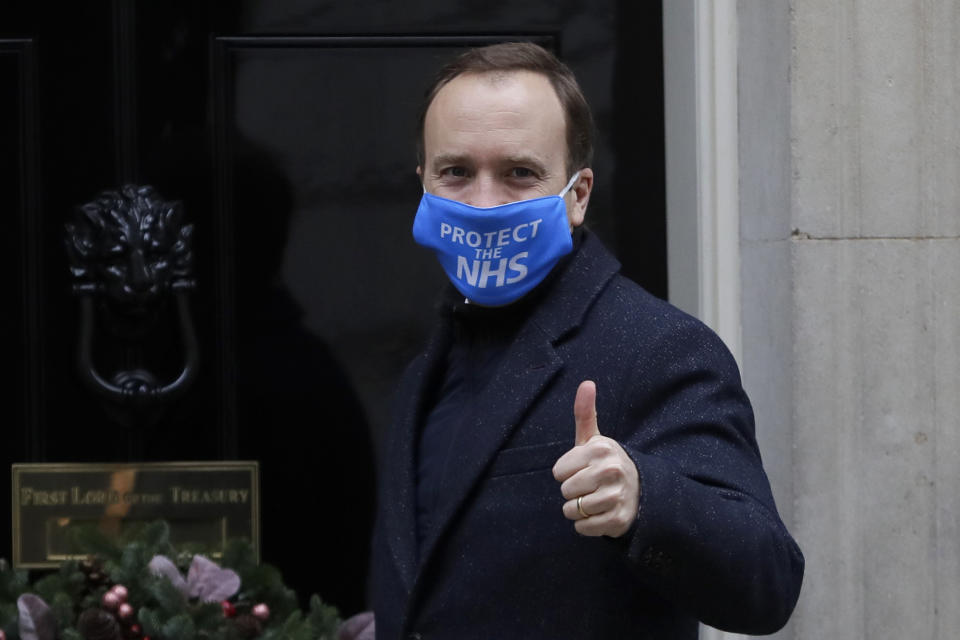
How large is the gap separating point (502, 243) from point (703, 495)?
431mm

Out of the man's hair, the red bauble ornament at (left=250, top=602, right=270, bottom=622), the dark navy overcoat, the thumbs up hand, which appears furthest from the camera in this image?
the red bauble ornament at (left=250, top=602, right=270, bottom=622)

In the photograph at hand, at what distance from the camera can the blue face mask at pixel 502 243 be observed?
160 centimetres

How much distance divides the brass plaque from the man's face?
1.36m

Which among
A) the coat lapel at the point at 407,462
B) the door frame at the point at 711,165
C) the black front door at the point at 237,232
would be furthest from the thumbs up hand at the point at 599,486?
the black front door at the point at 237,232

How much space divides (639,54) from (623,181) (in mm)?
284

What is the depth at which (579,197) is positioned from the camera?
171 centimetres

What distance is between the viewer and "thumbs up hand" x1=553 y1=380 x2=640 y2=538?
4.08ft

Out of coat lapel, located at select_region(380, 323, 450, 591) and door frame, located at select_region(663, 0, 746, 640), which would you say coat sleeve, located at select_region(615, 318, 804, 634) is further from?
door frame, located at select_region(663, 0, 746, 640)

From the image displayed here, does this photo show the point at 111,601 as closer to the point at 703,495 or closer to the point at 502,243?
the point at 502,243

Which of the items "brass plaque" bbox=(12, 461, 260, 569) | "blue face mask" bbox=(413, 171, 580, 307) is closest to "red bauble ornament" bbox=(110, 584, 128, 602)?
"brass plaque" bbox=(12, 461, 260, 569)

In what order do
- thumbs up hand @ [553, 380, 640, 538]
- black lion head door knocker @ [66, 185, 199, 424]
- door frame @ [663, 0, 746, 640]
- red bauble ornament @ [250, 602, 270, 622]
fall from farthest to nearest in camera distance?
1. black lion head door knocker @ [66, 185, 199, 424]
2. door frame @ [663, 0, 746, 640]
3. red bauble ornament @ [250, 602, 270, 622]
4. thumbs up hand @ [553, 380, 640, 538]

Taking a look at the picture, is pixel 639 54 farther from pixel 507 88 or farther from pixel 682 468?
pixel 682 468

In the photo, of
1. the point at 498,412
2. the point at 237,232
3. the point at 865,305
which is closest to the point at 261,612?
the point at 237,232

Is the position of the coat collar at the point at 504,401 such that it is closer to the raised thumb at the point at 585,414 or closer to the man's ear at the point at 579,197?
the man's ear at the point at 579,197
